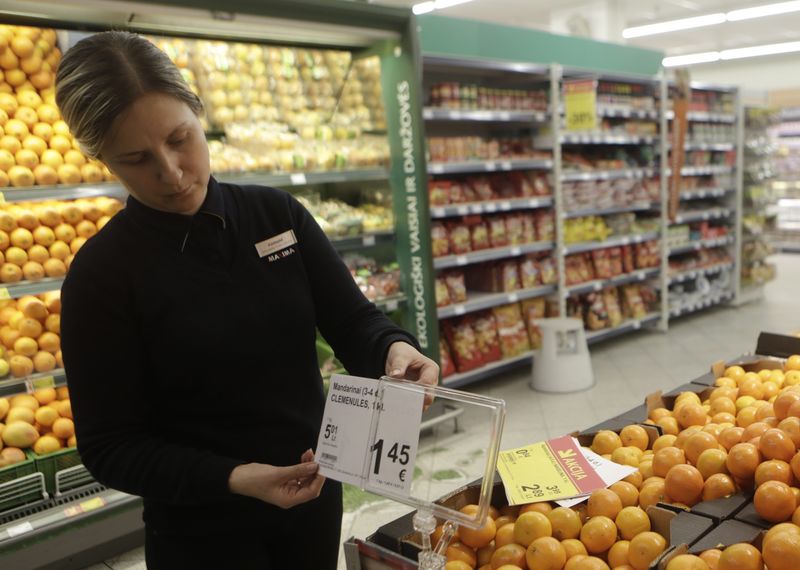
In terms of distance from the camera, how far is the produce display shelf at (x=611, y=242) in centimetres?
562

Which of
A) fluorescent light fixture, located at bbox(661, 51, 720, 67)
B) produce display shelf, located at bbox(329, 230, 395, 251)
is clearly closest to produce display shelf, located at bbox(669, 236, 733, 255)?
produce display shelf, located at bbox(329, 230, 395, 251)

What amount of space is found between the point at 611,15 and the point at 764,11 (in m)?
2.80

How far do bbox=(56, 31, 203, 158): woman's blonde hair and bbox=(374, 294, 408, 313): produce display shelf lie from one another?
2768 mm

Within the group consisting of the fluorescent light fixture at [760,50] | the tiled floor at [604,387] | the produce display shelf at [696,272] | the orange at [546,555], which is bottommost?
Answer: the tiled floor at [604,387]

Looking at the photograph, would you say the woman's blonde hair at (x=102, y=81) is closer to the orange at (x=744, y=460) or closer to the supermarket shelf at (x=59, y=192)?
the orange at (x=744, y=460)

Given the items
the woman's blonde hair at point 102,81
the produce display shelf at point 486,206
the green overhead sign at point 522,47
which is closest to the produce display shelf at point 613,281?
the produce display shelf at point 486,206

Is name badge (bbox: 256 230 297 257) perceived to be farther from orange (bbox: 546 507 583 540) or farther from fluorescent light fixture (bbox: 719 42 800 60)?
fluorescent light fixture (bbox: 719 42 800 60)

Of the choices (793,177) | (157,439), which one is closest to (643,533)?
(157,439)

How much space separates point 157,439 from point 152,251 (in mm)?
344

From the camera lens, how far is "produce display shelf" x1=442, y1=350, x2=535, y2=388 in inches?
188

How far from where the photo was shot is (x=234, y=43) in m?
3.63

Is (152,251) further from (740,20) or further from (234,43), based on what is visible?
(740,20)

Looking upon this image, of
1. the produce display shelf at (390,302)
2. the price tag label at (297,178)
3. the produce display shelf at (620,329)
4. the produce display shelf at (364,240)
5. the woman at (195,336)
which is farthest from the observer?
the produce display shelf at (620,329)

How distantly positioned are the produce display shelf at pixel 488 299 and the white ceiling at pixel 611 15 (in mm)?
5068
